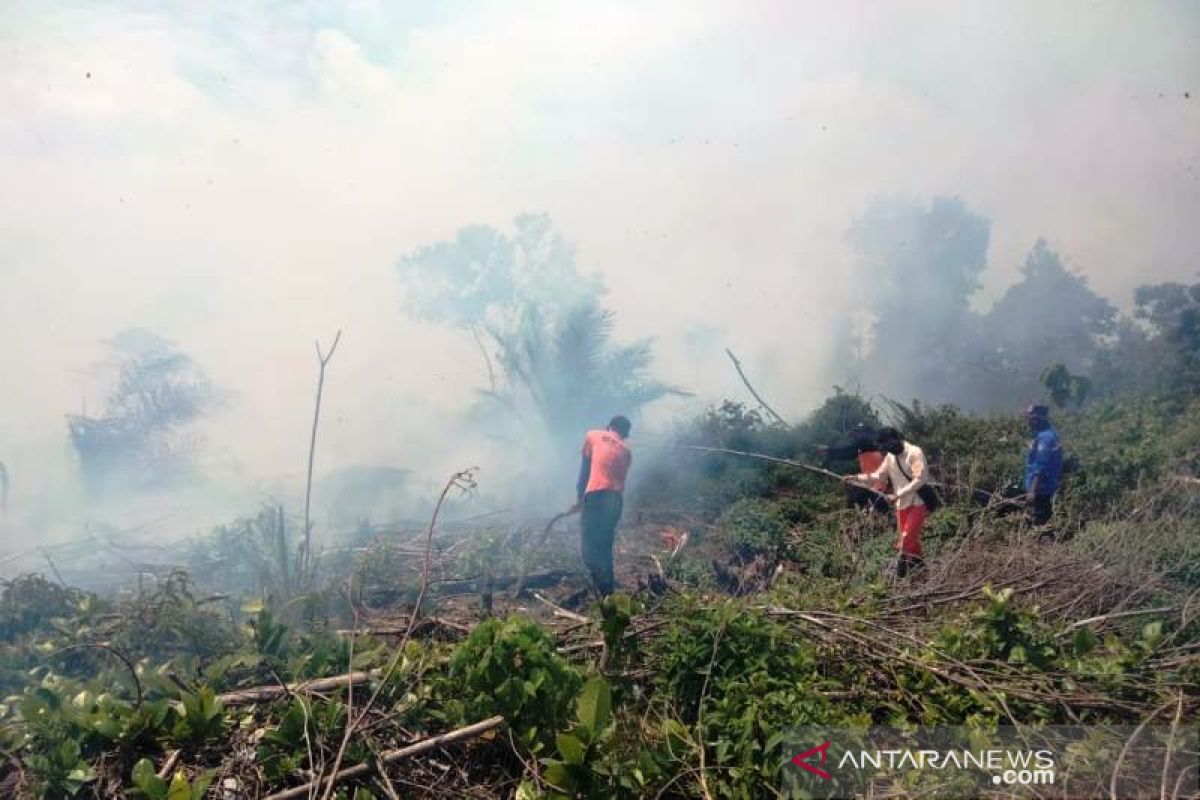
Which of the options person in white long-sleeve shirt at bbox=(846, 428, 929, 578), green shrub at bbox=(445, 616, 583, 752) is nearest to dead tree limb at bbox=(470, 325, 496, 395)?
person in white long-sleeve shirt at bbox=(846, 428, 929, 578)

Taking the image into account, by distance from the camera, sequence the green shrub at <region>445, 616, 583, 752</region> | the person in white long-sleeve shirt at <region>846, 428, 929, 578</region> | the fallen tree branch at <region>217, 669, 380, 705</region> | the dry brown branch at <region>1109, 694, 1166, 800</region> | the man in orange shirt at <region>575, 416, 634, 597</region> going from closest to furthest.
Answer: the dry brown branch at <region>1109, 694, 1166, 800</region> → the green shrub at <region>445, 616, 583, 752</region> → the fallen tree branch at <region>217, 669, 380, 705</region> → the person in white long-sleeve shirt at <region>846, 428, 929, 578</region> → the man in orange shirt at <region>575, 416, 634, 597</region>

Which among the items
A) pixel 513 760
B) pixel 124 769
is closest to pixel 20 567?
pixel 124 769

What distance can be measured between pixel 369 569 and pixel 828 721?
5.30 m

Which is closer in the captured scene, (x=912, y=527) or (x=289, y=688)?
(x=289, y=688)

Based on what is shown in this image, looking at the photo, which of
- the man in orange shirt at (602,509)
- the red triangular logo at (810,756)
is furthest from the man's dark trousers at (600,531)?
the red triangular logo at (810,756)

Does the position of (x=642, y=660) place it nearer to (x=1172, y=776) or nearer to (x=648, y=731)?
(x=648, y=731)

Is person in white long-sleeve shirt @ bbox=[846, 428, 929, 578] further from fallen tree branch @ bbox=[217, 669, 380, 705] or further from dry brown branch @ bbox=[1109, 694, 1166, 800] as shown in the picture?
fallen tree branch @ bbox=[217, 669, 380, 705]

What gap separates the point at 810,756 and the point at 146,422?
33.9 ft

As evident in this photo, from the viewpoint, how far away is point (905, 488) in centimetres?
786

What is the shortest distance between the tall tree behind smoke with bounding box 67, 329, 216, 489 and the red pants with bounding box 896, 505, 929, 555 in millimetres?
8716

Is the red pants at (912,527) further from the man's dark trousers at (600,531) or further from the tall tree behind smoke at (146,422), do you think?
the tall tree behind smoke at (146,422)

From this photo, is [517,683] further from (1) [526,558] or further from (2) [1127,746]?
(1) [526,558]

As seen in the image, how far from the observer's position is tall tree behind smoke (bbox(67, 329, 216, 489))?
36.7ft

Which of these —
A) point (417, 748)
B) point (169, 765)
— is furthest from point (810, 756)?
point (169, 765)
